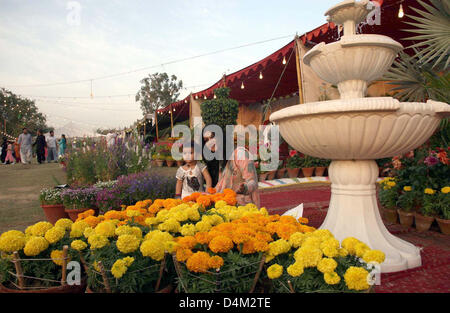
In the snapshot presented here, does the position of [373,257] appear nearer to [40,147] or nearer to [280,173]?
[280,173]

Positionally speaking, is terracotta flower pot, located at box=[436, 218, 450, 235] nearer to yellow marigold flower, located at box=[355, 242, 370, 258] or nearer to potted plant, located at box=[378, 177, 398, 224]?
potted plant, located at box=[378, 177, 398, 224]

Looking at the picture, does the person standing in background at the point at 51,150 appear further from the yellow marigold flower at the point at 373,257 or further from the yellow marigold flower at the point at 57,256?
the yellow marigold flower at the point at 373,257

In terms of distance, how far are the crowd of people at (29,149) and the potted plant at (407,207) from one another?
579 inches

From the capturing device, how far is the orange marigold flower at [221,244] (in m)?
1.40

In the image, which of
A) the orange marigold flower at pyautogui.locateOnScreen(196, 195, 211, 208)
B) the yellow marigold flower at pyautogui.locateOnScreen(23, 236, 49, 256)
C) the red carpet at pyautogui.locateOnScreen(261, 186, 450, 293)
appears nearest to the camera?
the yellow marigold flower at pyautogui.locateOnScreen(23, 236, 49, 256)

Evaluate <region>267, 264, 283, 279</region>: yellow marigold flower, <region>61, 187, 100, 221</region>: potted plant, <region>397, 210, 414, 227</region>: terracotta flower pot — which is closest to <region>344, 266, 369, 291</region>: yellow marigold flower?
<region>267, 264, 283, 279</region>: yellow marigold flower

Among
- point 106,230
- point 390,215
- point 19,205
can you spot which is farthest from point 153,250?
point 19,205

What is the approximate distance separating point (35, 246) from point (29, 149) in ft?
52.3

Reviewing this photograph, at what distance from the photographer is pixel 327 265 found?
1.31 meters

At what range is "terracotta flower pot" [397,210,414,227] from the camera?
12.0ft

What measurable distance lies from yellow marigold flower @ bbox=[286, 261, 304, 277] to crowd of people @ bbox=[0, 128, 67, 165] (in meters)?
15.6

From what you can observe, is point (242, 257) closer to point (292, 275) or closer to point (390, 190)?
point (292, 275)
